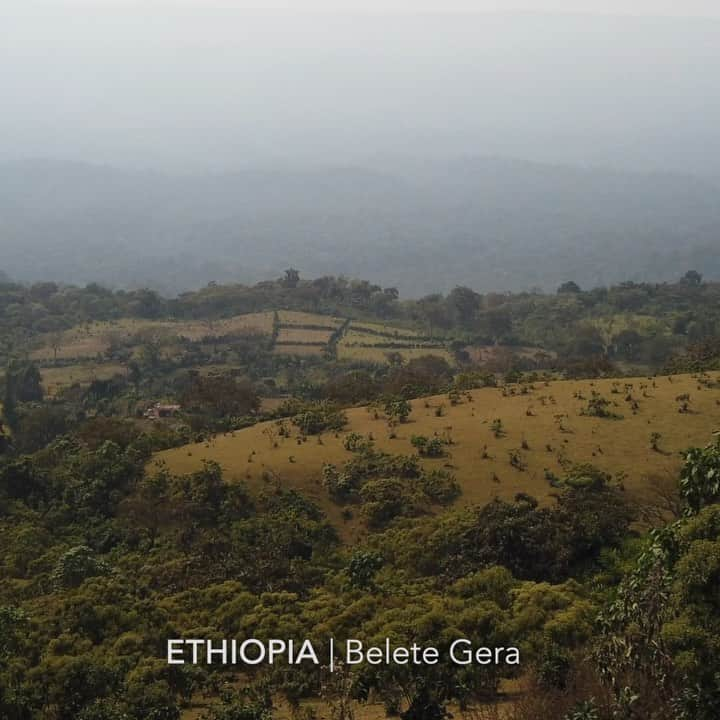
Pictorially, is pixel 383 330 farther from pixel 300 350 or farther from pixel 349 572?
pixel 349 572

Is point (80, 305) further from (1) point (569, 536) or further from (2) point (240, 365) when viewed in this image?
(1) point (569, 536)

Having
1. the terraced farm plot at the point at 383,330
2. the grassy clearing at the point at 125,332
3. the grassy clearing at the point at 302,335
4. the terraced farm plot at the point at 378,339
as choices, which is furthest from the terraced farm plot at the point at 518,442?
the terraced farm plot at the point at 383,330

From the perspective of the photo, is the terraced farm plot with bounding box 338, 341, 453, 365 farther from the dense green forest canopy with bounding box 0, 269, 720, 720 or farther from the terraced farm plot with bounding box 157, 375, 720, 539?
the terraced farm plot with bounding box 157, 375, 720, 539

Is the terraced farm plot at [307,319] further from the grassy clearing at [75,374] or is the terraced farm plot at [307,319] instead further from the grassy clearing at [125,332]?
the grassy clearing at [75,374]

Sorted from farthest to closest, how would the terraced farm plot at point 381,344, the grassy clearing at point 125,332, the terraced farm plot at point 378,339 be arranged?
1. the terraced farm plot at point 378,339
2. the grassy clearing at point 125,332
3. the terraced farm plot at point 381,344

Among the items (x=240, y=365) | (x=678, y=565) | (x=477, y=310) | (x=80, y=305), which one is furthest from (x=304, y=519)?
(x=80, y=305)

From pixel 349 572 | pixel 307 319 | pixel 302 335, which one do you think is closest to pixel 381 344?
pixel 302 335

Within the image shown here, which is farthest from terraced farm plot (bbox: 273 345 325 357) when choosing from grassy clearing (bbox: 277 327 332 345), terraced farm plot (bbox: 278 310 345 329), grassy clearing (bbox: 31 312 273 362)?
terraced farm plot (bbox: 278 310 345 329)

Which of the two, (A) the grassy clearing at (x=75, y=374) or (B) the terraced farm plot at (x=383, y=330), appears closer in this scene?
(A) the grassy clearing at (x=75, y=374)
